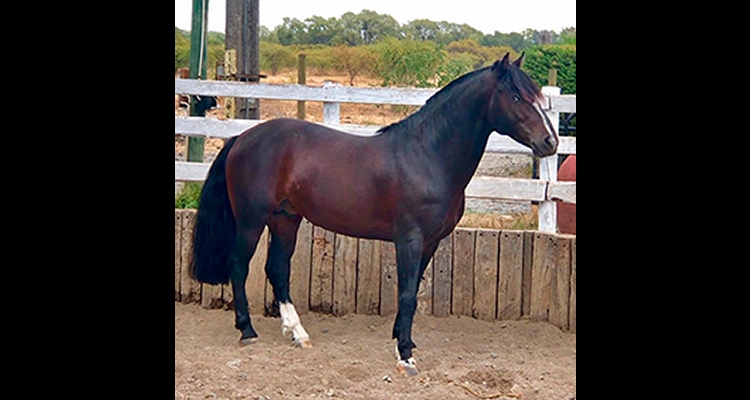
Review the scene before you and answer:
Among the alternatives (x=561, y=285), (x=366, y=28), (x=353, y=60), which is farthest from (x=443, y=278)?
(x=366, y=28)

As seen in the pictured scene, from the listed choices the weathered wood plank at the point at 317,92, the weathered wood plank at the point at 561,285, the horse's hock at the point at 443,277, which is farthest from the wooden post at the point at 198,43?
the weathered wood plank at the point at 561,285

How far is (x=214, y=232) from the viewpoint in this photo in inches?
183

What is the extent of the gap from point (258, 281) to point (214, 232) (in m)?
0.76

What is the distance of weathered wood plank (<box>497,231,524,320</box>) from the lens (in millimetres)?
5074

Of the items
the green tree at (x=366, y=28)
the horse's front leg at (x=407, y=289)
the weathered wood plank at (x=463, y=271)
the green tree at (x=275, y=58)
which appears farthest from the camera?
the green tree at (x=366, y=28)

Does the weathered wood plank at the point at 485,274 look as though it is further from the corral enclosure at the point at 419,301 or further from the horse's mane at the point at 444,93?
the horse's mane at the point at 444,93

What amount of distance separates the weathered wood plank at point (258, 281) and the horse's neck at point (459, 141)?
162 centimetres

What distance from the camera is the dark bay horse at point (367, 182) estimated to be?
4105 mm

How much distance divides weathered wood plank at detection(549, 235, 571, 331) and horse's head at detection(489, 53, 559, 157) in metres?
1.23

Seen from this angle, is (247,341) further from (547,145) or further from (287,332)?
(547,145)

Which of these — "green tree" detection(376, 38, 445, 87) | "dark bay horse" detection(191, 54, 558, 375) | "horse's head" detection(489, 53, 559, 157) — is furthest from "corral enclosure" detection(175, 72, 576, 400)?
"green tree" detection(376, 38, 445, 87)
